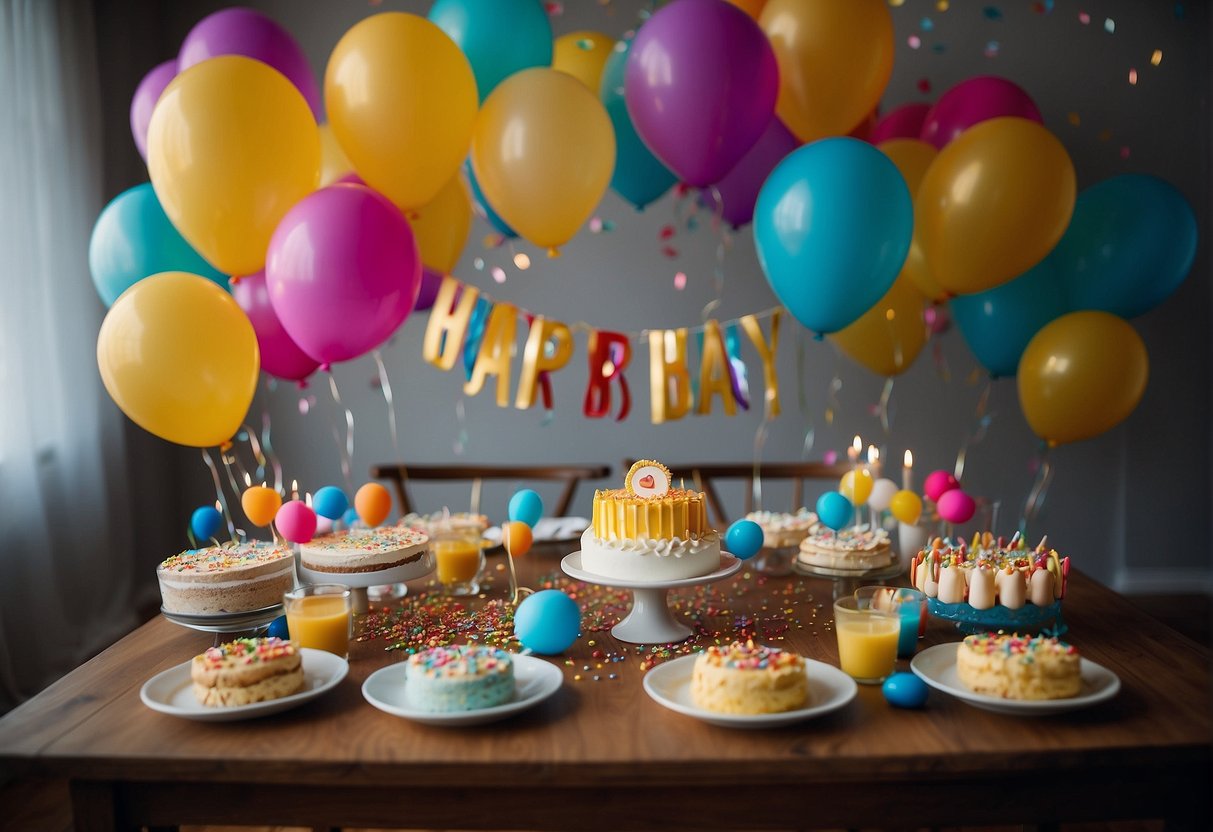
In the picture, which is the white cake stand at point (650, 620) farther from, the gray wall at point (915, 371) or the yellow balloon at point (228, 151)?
the gray wall at point (915, 371)

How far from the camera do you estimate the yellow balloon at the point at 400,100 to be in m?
2.15

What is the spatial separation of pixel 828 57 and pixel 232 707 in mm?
1890

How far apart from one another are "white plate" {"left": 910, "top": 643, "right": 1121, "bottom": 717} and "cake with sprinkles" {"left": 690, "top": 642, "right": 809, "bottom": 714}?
0.23m

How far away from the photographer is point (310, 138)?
2139mm

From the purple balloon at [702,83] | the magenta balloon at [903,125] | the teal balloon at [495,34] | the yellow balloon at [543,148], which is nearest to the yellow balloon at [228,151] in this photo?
the yellow balloon at [543,148]

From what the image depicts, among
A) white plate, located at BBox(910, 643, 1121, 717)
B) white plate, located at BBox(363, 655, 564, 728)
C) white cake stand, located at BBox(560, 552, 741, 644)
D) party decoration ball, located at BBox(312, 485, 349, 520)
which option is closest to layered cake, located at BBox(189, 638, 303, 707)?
white plate, located at BBox(363, 655, 564, 728)

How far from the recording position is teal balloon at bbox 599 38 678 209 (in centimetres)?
265

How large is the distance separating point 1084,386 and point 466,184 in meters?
1.74

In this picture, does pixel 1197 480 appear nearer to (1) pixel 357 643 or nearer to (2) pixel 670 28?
(2) pixel 670 28

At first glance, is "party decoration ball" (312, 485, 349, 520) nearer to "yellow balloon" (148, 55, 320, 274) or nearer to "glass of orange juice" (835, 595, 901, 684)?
"yellow balloon" (148, 55, 320, 274)

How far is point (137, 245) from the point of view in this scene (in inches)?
90.4

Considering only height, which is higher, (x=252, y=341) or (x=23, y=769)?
(x=252, y=341)

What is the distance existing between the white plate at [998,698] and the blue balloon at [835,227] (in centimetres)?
79

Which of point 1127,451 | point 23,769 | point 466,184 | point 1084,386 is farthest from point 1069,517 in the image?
point 23,769
